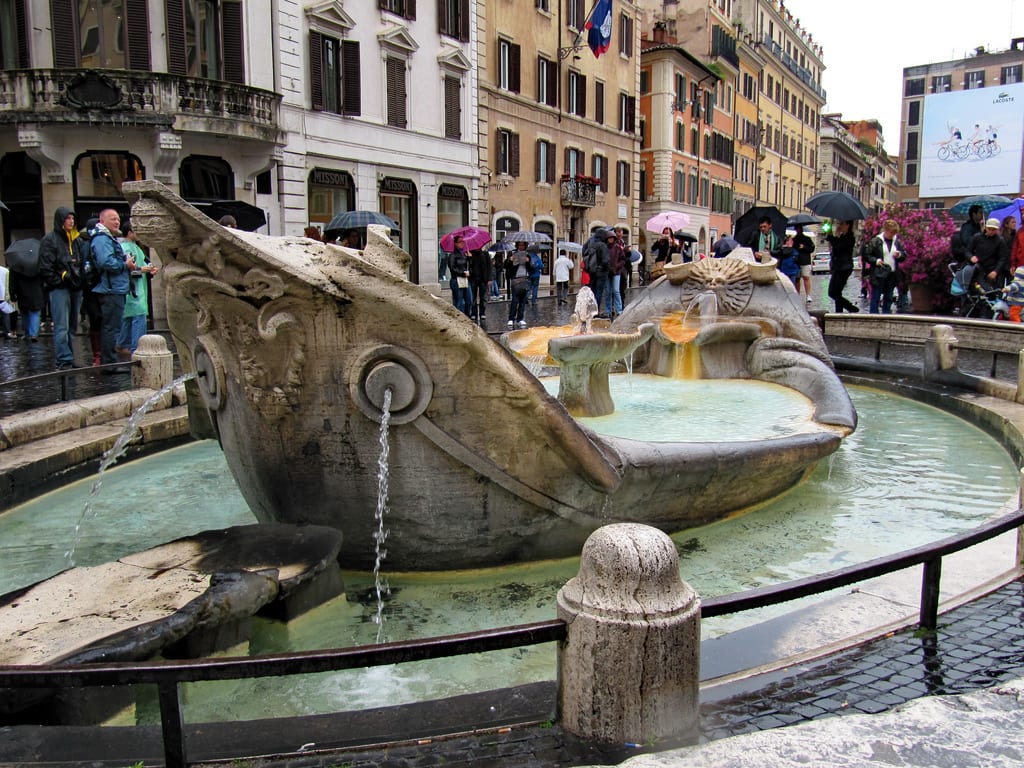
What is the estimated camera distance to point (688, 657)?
240 cm

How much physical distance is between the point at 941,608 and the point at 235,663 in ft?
8.39

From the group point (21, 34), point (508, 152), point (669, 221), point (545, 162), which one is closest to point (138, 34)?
point (21, 34)

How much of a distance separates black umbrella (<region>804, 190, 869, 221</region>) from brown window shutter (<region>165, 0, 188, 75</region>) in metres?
13.7

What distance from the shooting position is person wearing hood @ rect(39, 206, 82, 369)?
900 centimetres

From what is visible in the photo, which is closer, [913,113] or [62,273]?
[62,273]

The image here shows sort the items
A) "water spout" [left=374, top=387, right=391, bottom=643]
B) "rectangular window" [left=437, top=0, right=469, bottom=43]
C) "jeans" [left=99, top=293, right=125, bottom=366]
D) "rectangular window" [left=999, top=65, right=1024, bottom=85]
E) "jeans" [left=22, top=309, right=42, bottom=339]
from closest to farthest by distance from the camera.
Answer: "water spout" [left=374, top=387, right=391, bottom=643], "jeans" [left=99, top=293, right=125, bottom=366], "jeans" [left=22, top=309, right=42, bottom=339], "rectangular window" [left=437, top=0, right=469, bottom=43], "rectangular window" [left=999, top=65, right=1024, bottom=85]

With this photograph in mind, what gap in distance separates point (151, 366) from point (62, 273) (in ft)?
8.57

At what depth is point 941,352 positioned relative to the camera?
8977mm

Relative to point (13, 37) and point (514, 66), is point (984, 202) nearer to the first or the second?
point (514, 66)

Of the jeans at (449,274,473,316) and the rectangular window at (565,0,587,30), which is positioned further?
the rectangular window at (565,0,587,30)

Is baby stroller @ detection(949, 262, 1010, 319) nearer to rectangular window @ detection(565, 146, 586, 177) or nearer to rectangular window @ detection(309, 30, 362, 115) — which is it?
rectangular window @ detection(309, 30, 362, 115)

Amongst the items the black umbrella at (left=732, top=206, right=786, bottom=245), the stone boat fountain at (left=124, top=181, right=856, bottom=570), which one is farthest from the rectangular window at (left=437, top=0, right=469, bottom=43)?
the stone boat fountain at (left=124, top=181, right=856, bottom=570)

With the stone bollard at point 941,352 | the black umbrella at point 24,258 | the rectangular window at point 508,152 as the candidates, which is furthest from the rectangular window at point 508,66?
the stone bollard at point 941,352

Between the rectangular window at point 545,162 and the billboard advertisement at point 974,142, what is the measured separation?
56.7 feet
